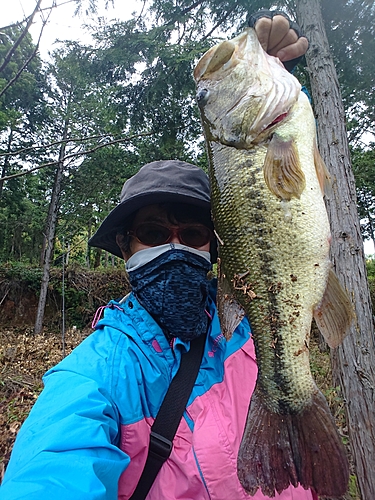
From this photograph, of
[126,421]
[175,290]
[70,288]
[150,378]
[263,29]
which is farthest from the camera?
[70,288]

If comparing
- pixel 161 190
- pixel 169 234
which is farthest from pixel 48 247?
pixel 161 190

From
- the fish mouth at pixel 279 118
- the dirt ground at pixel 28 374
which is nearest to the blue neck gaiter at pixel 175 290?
the fish mouth at pixel 279 118

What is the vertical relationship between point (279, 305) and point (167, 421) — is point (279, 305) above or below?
above

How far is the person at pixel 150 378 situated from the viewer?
3.87 feet

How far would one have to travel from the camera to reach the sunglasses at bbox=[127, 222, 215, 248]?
1.89 m

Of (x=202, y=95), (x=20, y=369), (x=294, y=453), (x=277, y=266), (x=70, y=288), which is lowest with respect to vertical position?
(x=294, y=453)

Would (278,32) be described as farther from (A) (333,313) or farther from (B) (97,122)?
(B) (97,122)

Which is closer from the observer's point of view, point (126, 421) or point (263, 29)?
point (126, 421)

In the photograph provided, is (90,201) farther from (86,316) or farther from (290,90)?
(290,90)

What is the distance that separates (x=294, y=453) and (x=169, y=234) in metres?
1.15

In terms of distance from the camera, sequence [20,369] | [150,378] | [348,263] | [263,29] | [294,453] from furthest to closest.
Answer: [20,369]
[348,263]
[263,29]
[150,378]
[294,453]

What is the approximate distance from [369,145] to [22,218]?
17.3 m

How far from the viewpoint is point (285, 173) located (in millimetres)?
1462

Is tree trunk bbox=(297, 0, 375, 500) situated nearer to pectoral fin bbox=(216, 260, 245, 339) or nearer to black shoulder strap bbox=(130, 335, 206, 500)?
pectoral fin bbox=(216, 260, 245, 339)
